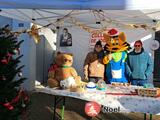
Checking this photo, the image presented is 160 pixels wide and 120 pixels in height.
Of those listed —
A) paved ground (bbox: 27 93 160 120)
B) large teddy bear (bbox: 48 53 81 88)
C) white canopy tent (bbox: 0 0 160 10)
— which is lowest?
paved ground (bbox: 27 93 160 120)

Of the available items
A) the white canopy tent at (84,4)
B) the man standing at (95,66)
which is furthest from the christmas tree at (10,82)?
the man standing at (95,66)

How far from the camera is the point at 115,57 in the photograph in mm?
7316

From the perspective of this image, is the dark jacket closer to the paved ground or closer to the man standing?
the man standing

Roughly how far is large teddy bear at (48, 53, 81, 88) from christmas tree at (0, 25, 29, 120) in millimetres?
2476

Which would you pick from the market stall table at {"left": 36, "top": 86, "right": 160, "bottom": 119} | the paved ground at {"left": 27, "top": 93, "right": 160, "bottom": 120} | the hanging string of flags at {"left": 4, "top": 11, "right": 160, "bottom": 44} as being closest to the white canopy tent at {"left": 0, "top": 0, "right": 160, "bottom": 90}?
the hanging string of flags at {"left": 4, "top": 11, "right": 160, "bottom": 44}

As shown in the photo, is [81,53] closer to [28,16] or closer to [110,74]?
[28,16]

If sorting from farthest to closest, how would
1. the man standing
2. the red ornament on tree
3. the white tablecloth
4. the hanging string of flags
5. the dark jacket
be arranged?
the hanging string of flags → the man standing → the dark jacket → the red ornament on tree → the white tablecloth

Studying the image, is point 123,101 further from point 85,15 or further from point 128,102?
point 85,15

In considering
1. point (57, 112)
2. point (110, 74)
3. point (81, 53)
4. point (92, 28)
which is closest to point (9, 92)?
point (110, 74)

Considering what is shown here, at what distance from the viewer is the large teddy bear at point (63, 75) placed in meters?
6.44

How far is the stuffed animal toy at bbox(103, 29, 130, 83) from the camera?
287 inches

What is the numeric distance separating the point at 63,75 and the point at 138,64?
1.65 m

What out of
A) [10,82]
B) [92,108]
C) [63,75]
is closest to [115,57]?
[63,75]

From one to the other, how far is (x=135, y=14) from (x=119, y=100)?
2.96m
